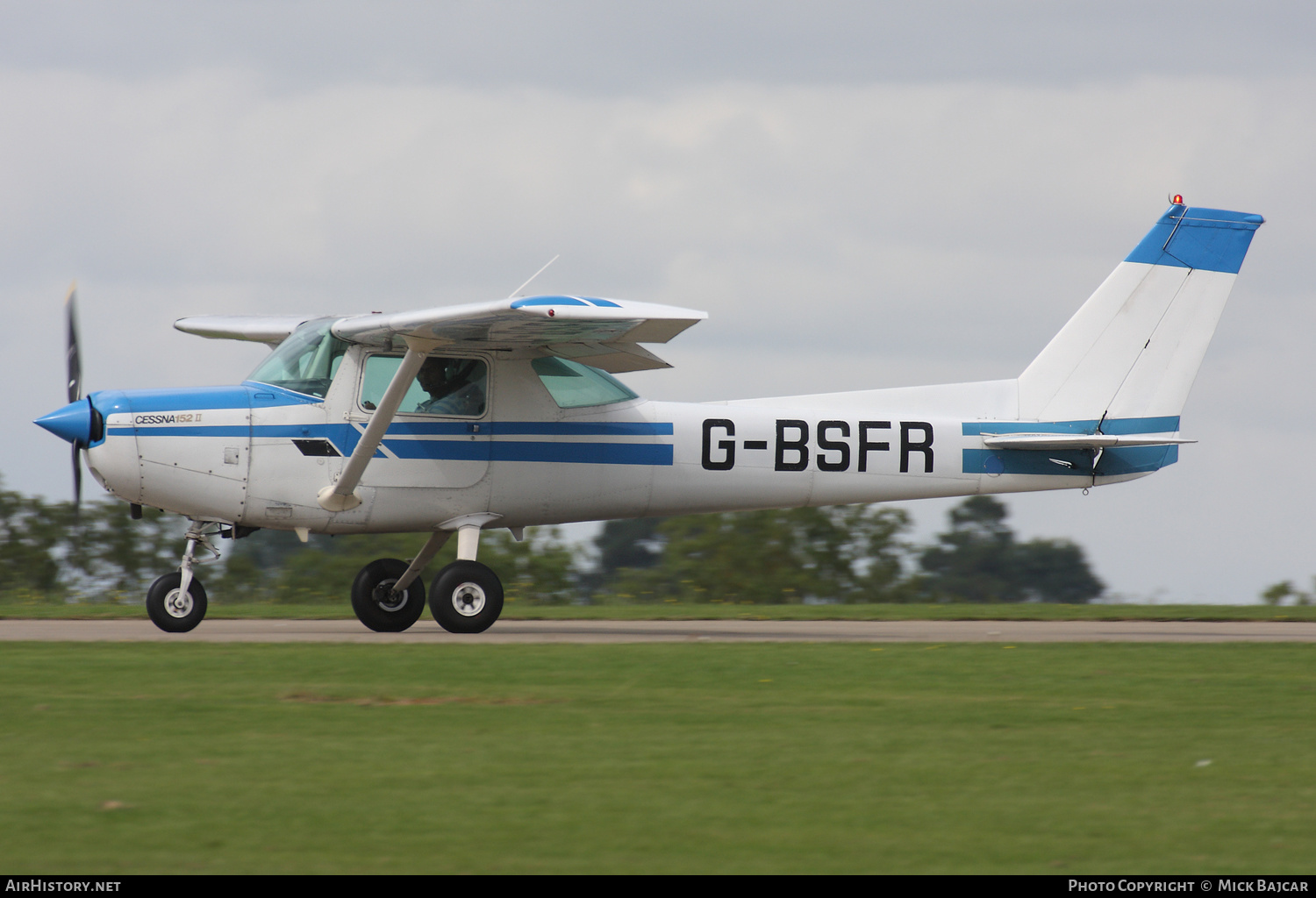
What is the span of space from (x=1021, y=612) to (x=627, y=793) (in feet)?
39.2

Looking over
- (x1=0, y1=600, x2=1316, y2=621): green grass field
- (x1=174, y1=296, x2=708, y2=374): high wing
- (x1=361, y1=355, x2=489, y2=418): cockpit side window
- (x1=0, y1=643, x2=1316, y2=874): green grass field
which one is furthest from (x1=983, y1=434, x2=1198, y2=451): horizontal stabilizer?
(x1=361, y1=355, x2=489, y2=418): cockpit side window

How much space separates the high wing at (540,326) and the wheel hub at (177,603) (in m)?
2.77

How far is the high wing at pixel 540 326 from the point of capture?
1139cm

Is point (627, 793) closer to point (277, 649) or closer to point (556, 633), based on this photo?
point (277, 649)

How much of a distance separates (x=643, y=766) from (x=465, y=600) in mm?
6940

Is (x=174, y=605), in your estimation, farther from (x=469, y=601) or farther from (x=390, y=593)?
(x=469, y=601)

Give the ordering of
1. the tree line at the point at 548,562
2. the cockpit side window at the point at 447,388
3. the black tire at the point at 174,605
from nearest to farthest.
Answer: the black tire at the point at 174,605 < the cockpit side window at the point at 447,388 < the tree line at the point at 548,562

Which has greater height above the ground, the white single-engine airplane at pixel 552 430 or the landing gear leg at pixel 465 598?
the white single-engine airplane at pixel 552 430

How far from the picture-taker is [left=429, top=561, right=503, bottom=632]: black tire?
13.0 metres

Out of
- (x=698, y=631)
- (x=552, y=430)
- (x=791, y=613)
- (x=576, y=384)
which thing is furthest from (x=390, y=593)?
(x=791, y=613)

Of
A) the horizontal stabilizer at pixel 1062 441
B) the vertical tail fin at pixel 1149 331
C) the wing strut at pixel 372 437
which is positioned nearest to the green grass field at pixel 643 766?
the wing strut at pixel 372 437

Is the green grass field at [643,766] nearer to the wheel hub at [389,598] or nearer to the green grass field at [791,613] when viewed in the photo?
the wheel hub at [389,598]

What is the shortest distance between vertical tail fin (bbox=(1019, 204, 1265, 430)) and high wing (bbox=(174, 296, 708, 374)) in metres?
4.52

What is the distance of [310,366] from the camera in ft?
43.5
